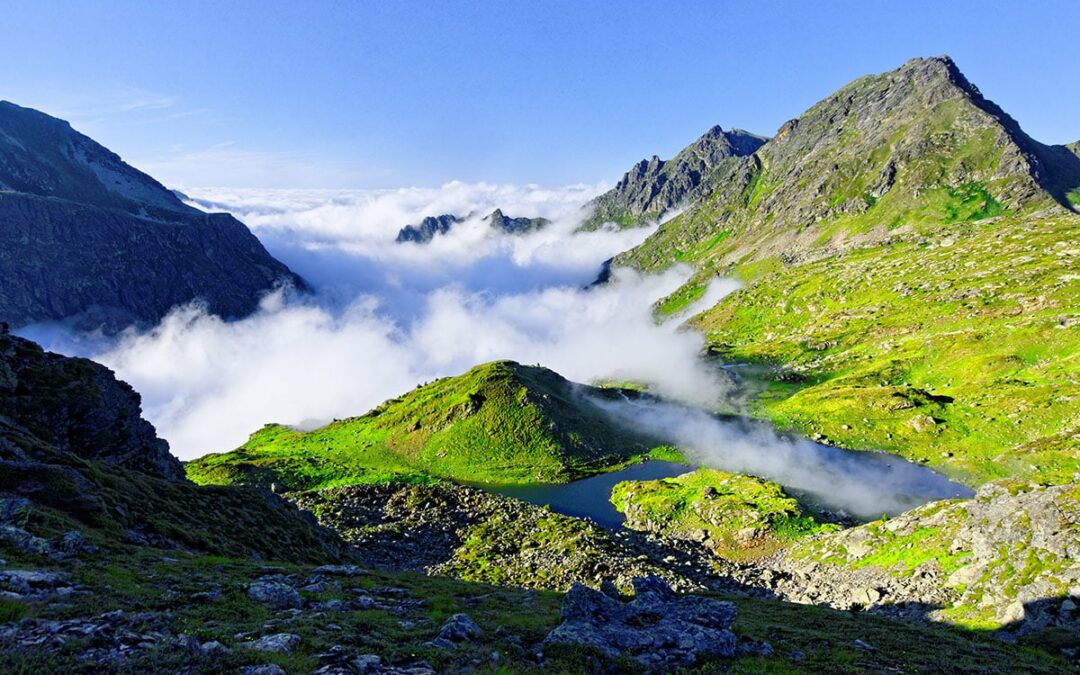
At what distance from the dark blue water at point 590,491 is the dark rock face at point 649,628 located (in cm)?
8539

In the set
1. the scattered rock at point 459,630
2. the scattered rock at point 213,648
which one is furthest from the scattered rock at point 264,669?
the scattered rock at point 459,630

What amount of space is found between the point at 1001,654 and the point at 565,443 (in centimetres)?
12231

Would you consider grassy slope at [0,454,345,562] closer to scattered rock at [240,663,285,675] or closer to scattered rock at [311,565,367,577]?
scattered rock at [311,565,367,577]

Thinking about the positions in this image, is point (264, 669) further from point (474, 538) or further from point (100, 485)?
point (474, 538)

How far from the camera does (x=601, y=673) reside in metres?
20.9

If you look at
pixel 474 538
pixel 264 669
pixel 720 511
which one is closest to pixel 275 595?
pixel 264 669

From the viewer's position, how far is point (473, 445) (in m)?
156

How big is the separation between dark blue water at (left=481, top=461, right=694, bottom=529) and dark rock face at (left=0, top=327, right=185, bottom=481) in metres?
77.4

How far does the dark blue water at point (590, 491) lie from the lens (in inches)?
4577

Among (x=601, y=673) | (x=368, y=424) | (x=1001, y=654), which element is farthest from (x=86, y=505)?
(x=368, y=424)

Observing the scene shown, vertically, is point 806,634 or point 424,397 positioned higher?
point 424,397

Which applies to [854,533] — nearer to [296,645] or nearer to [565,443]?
[296,645]

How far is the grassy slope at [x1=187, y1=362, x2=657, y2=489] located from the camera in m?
146

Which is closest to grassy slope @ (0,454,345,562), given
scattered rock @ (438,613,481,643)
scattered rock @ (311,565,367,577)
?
scattered rock @ (311,565,367,577)
